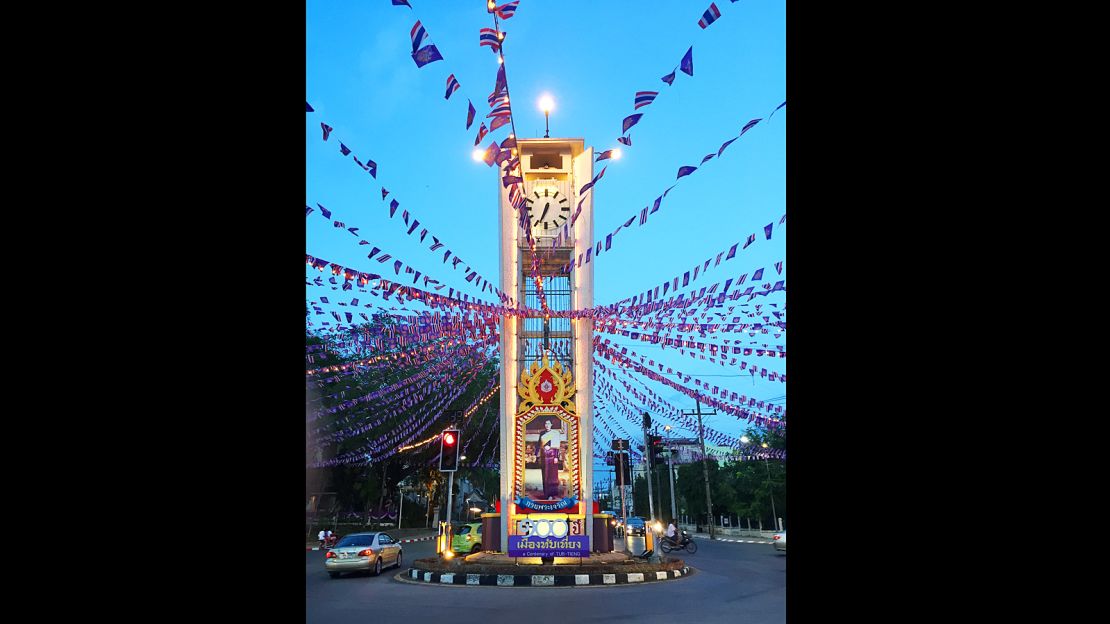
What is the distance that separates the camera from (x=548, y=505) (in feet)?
50.7

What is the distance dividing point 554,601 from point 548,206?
832 centimetres

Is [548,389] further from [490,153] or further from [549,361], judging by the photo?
[490,153]

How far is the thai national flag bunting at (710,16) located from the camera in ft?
16.4

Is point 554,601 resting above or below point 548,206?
below

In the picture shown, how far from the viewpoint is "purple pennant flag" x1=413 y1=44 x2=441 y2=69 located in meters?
5.08

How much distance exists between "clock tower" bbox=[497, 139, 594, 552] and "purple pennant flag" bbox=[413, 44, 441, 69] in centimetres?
1079

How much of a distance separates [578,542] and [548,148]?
7914 millimetres

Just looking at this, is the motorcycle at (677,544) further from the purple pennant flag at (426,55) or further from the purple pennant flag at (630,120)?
the purple pennant flag at (426,55)

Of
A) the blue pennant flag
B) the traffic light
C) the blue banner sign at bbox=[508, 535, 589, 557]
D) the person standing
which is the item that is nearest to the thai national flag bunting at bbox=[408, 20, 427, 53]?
the blue pennant flag

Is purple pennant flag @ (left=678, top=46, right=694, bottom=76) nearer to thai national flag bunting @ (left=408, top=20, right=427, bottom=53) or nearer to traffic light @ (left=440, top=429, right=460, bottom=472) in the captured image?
thai national flag bunting @ (left=408, top=20, right=427, bottom=53)

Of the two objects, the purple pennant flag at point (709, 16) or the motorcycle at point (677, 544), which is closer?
the purple pennant flag at point (709, 16)

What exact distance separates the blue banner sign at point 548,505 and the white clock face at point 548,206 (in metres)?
5.48

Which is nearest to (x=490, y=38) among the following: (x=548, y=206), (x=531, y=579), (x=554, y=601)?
(x=554, y=601)

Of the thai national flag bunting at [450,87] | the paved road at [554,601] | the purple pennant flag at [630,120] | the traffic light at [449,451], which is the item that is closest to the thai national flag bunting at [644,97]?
the purple pennant flag at [630,120]
